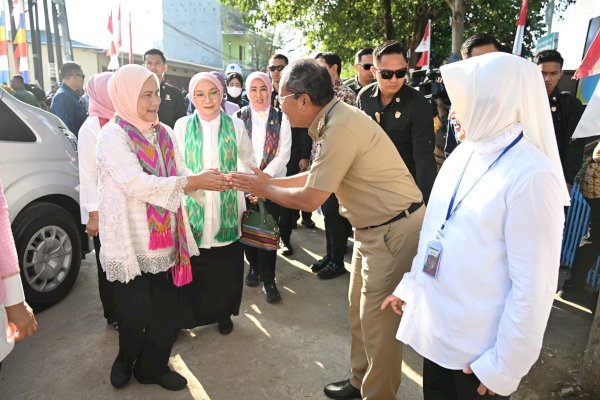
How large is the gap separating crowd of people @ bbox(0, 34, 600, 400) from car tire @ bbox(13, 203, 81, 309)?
28.4 inches

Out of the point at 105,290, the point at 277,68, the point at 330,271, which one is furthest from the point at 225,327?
the point at 277,68

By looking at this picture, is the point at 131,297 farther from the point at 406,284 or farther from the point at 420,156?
the point at 420,156

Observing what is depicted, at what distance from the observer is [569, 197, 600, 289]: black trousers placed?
3.70 m

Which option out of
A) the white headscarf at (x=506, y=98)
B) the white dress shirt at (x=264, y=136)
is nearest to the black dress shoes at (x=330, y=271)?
the white dress shirt at (x=264, y=136)

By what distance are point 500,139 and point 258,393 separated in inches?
81.7

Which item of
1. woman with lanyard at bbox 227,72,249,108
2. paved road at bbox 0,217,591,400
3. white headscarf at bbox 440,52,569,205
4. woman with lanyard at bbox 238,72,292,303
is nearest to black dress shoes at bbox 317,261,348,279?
paved road at bbox 0,217,591,400

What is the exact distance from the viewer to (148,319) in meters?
2.59

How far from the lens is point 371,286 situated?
88.3 inches

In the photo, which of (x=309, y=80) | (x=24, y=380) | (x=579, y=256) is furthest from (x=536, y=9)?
(x=24, y=380)

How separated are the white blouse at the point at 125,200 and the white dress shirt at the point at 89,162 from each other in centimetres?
58

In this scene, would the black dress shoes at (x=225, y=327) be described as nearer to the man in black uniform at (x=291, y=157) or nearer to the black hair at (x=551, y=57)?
the man in black uniform at (x=291, y=157)

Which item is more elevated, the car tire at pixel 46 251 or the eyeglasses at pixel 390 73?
the eyeglasses at pixel 390 73

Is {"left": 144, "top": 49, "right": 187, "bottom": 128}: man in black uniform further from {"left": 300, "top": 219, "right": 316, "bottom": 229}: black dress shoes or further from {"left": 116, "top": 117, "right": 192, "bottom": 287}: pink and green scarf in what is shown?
{"left": 116, "top": 117, "right": 192, "bottom": 287}: pink and green scarf

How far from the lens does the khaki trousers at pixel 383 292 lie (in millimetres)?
2219
